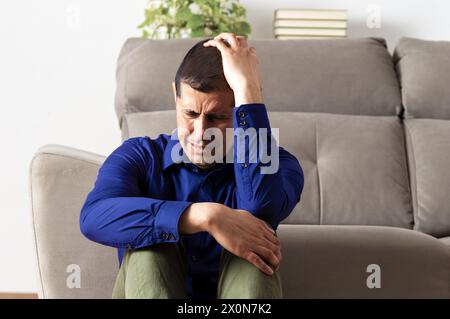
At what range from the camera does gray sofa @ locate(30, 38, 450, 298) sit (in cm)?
161

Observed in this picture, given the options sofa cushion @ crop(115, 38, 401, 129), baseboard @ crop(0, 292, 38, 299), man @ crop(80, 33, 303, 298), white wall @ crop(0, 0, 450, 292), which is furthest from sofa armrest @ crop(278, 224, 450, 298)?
baseboard @ crop(0, 292, 38, 299)

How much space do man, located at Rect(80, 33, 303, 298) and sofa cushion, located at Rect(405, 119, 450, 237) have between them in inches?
31.4

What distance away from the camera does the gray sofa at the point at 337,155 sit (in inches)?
63.3

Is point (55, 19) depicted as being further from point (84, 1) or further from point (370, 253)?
point (370, 253)

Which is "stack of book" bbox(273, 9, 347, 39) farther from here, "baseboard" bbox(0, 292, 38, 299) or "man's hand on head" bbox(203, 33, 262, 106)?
"baseboard" bbox(0, 292, 38, 299)

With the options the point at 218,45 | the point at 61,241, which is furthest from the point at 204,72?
the point at 61,241

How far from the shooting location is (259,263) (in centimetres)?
121

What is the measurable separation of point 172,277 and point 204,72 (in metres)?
0.41

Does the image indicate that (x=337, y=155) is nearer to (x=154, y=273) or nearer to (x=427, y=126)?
(x=427, y=126)

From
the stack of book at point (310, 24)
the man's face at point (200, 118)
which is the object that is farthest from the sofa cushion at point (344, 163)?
the man's face at point (200, 118)

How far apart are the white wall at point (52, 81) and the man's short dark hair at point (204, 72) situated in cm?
148

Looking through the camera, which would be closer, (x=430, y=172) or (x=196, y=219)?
(x=196, y=219)
